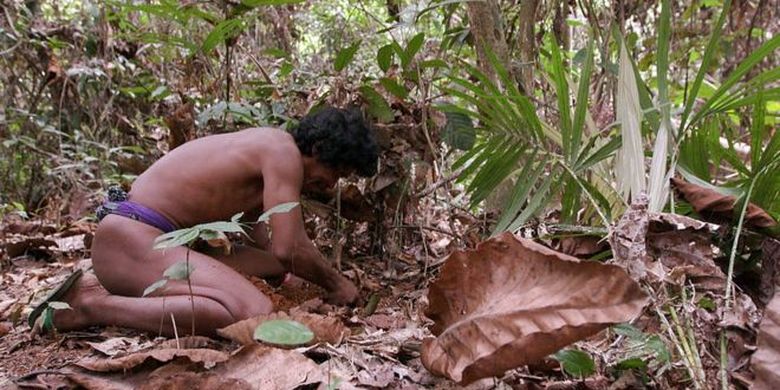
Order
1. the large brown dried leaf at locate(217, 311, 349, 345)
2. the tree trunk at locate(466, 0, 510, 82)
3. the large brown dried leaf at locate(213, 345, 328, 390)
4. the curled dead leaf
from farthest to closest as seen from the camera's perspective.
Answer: the curled dead leaf → the tree trunk at locate(466, 0, 510, 82) → the large brown dried leaf at locate(217, 311, 349, 345) → the large brown dried leaf at locate(213, 345, 328, 390)

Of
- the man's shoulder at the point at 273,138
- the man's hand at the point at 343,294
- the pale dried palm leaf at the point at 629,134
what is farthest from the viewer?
the man's hand at the point at 343,294

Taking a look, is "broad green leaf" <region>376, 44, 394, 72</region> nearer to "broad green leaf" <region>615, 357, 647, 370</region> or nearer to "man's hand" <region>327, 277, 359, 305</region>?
"man's hand" <region>327, 277, 359, 305</region>

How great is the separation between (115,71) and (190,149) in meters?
2.48

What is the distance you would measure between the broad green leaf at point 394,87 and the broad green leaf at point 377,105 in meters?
0.06

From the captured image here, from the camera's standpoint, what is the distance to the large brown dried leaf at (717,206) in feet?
5.12

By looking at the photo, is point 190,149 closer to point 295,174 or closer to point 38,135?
point 295,174

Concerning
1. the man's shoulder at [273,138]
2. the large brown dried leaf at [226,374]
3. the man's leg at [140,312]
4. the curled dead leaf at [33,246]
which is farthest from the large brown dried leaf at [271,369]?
the curled dead leaf at [33,246]

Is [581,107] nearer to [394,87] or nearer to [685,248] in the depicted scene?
[685,248]

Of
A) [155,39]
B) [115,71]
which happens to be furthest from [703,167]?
[115,71]

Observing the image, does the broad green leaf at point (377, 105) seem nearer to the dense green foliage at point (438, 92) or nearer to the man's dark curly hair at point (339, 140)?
the dense green foliage at point (438, 92)

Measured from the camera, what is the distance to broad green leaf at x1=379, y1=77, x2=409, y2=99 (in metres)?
2.68

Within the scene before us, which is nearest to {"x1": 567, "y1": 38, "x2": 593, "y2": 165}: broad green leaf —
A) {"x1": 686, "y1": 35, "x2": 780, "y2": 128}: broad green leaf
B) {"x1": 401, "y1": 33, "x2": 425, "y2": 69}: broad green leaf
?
{"x1": 686, "y1": 35, "x2": 780, "y2": 128}: broad green leaf

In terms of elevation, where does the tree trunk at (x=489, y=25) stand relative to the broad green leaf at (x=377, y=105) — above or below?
above

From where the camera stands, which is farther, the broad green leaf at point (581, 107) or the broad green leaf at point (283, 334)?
the broad green leaf at point (581, 107)
